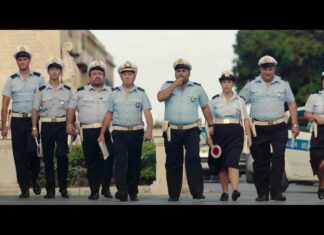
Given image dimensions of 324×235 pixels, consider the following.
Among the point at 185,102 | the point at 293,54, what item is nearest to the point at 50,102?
the point at 185,102

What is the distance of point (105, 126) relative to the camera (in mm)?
17047

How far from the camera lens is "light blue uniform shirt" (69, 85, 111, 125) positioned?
17281 millimetres

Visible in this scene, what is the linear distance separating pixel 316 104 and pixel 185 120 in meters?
2.06

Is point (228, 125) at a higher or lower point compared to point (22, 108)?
lower

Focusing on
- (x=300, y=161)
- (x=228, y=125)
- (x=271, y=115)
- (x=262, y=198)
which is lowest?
(x=262, y=198)

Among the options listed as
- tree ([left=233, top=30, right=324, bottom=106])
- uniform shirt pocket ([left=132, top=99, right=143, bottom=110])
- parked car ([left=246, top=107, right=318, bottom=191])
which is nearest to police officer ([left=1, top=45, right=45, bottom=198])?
uniform shirt pocket ([left=132, top=99, right=143, bottom=110])

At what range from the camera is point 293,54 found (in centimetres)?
6756

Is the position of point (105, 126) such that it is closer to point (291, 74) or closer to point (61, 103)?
point (61, 103)

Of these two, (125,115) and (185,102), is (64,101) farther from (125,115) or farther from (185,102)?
(185,102)

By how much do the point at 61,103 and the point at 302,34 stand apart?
53.3m

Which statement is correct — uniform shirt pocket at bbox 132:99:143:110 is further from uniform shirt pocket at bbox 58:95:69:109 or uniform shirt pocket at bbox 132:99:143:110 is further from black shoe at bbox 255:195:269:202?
black shoe at bbox 255:195:269:202

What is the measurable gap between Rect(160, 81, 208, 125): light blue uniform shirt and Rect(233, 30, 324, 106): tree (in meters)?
48.7
